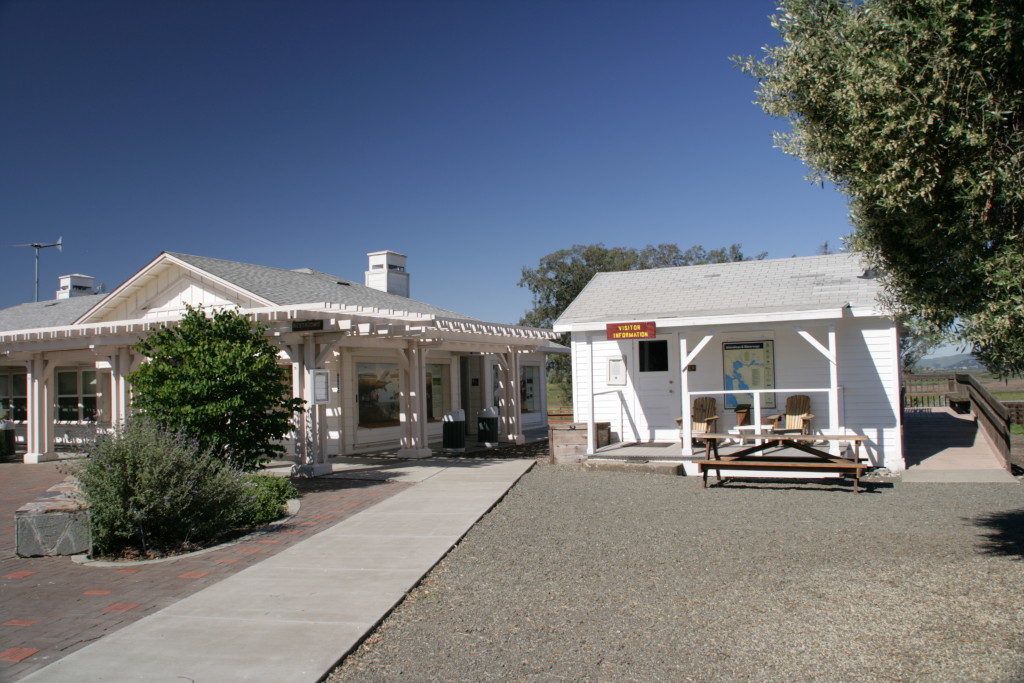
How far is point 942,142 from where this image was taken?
18.9 feet

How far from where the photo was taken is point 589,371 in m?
14.6

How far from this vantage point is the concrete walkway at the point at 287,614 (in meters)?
4.45

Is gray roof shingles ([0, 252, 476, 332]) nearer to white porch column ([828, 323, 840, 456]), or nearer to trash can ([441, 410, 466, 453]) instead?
trash can ([441, 410, 466, 453])

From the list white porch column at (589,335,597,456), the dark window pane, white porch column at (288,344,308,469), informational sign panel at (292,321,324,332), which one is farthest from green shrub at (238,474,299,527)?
the dark window pane

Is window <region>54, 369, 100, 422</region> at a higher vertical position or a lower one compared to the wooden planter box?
higher

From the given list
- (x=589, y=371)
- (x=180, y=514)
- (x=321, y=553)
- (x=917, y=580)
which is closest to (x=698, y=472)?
(x=589, y=371)

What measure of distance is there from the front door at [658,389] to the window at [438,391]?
237 inches

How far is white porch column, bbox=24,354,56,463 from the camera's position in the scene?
17594 millimetres

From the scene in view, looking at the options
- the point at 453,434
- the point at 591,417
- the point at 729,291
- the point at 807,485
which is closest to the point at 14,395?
the point at 453,434

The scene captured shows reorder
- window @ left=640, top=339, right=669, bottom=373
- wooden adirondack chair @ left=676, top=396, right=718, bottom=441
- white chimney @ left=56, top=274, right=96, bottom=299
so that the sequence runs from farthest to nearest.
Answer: white chimney @ left=56, top=274, right=96, bottom=299
window @ left=640, top=339, right=669, bottom=373
wooden adirondack chair @ left=676, top=396, right=718, bottom=441

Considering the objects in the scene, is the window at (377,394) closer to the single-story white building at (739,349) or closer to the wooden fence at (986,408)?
the single-story white building at (739,349)

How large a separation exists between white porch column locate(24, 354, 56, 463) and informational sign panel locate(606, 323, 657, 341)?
13347 mm

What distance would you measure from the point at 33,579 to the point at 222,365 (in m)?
4.54

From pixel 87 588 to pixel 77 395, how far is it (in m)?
16.3
